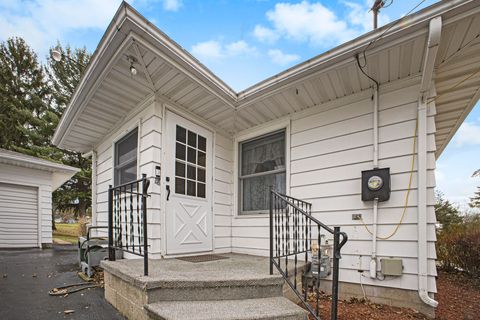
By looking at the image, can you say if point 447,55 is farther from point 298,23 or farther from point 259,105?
point 298,23

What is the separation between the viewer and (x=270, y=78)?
10.00ft

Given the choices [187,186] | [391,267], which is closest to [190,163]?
[187,186]

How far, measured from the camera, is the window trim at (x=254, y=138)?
3.63 m

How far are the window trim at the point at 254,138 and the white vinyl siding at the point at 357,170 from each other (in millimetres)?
83

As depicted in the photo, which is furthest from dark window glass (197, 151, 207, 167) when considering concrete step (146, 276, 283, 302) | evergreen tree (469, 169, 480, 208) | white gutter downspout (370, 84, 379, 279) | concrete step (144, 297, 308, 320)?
evergreen tree (469, 169, 480, 208)

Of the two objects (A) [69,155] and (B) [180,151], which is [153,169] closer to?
(B) [180,151]

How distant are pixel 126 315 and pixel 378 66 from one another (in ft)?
11.0

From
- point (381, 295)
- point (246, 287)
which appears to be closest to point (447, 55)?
point (381, 295)

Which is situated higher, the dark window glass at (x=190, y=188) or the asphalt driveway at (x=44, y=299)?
the dark window glass at (x=190, y=188)

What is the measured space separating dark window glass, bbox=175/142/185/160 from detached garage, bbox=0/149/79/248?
5.44 meters

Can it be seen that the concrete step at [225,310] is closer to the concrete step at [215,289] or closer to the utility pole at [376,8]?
the concrete step at [215,289]

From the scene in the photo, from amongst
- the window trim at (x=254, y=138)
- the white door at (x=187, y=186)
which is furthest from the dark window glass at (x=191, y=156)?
the window trim at (x=254, y=138)

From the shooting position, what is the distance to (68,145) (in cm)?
534

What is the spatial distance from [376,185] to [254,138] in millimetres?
2017
